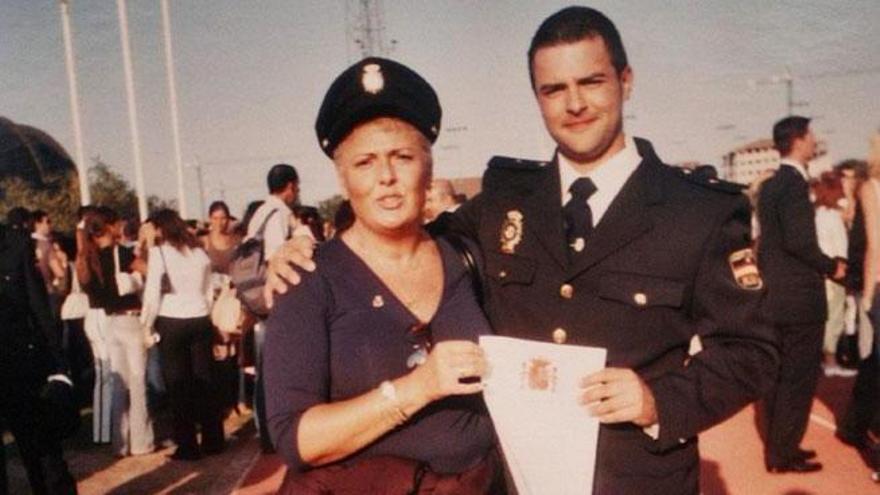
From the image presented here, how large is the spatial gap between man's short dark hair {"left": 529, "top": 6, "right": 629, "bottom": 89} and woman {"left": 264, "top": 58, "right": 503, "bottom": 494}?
1.22 feet

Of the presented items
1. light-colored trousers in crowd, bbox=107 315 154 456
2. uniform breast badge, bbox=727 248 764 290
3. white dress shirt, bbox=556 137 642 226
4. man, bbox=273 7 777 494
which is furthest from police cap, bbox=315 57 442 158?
light-colored trousers in crowd, bbox=107 315 154 456

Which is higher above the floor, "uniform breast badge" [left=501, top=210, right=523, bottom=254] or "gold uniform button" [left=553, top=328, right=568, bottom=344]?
"uniform breast badge" [left=501, top=210, right=523, bottom=254]

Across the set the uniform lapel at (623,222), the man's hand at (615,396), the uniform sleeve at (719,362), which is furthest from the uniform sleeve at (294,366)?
the uniform sleeve at (719,362)

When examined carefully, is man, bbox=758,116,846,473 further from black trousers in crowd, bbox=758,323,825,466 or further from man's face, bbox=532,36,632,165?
man's face, bbox=532,36,632,165

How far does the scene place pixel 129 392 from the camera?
7551 mm

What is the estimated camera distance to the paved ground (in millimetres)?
5797

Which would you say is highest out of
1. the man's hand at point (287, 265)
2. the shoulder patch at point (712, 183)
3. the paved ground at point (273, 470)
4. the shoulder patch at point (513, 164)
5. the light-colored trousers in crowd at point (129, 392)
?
the shoulder patch at point (513, 164)

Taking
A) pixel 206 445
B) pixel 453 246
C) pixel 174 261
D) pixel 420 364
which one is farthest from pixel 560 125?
pixel 206 445

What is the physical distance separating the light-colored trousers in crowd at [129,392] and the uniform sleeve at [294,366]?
19.9ft

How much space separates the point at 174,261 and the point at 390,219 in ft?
18.1

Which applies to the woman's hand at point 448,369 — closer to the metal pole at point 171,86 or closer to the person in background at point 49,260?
the person in background at point 49,260

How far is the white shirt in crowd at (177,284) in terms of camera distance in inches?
280

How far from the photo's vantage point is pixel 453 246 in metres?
2.30

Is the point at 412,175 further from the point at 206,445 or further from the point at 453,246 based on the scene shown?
the point at 206,445
